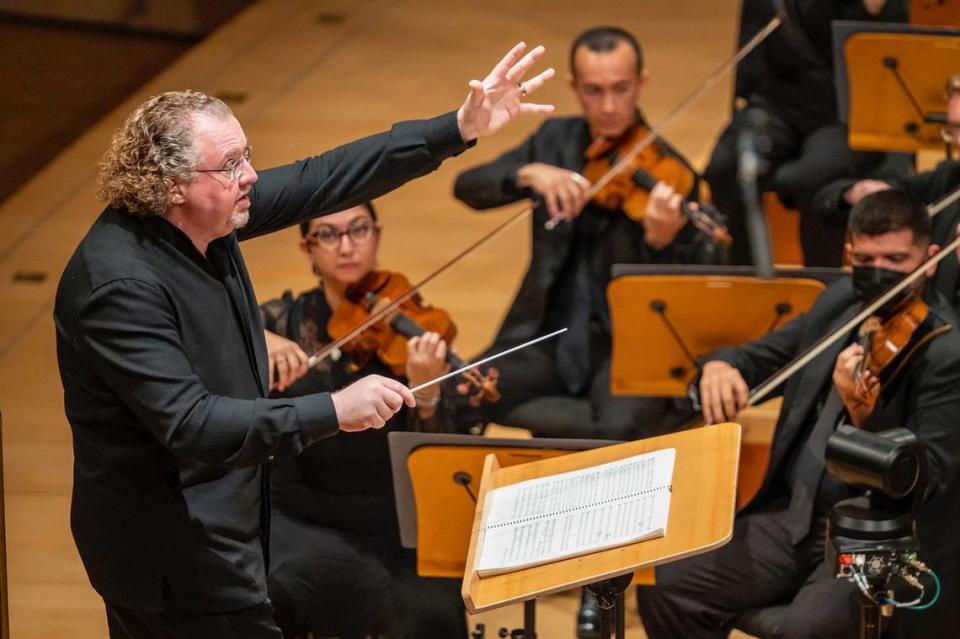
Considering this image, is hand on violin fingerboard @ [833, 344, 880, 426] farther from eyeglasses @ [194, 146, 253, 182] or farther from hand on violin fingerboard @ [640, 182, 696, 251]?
Answer: eyeglasses @ [194, 146, 253, 182]

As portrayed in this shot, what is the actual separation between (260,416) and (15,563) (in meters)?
1.68

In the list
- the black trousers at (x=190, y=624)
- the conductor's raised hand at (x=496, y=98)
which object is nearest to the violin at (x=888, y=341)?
the conductor's raised hand at (x=496, y=98)

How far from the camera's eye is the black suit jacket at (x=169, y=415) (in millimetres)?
2217

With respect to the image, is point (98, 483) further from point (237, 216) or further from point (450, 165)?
point (450, 165)

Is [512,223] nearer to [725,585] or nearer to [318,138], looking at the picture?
[725,585]

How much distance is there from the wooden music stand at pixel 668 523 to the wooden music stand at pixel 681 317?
989mm

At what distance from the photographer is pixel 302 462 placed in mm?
3279

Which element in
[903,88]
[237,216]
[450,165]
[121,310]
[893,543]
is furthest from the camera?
[450,165]

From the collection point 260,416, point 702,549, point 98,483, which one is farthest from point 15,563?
point 702,549

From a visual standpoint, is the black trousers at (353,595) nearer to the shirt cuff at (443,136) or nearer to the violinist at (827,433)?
the violinist at (827,433)

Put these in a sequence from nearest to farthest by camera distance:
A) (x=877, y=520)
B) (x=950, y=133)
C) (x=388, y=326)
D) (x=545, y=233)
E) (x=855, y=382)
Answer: (x=877, y=520) < (x=855, y=382) < (x=388, y=326) < (x=950, y=133) < (x=545, y=233)

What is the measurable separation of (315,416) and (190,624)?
1.37 feet

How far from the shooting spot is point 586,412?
12.5 ft

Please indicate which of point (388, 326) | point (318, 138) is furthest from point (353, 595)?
point (318, 138)
